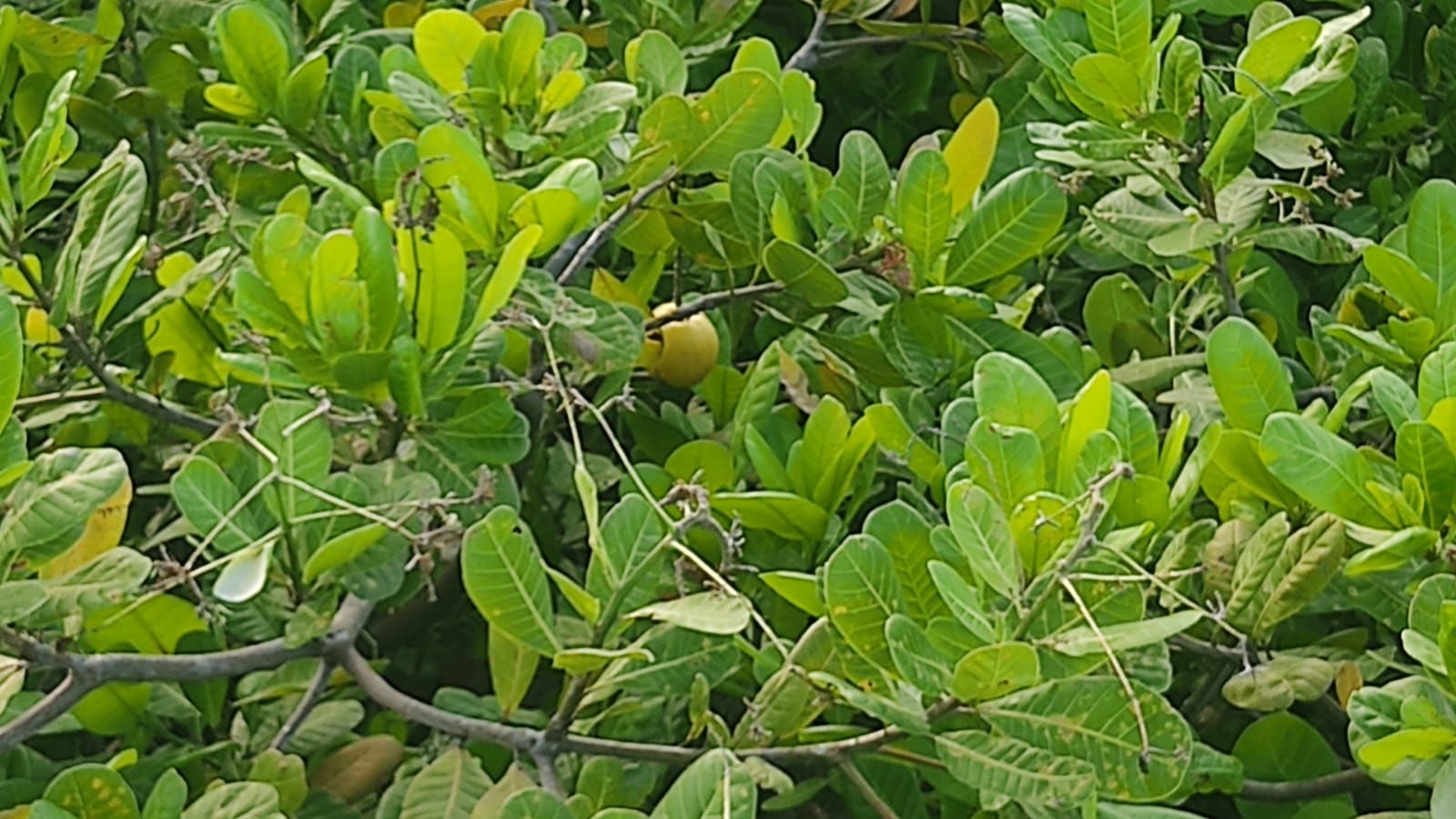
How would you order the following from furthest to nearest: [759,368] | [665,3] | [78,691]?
[665,3]
[759,368]
[78,691]

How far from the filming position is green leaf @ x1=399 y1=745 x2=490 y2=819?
86 cm

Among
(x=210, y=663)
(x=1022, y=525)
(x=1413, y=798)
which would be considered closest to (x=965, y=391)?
(x=1022, y=525)

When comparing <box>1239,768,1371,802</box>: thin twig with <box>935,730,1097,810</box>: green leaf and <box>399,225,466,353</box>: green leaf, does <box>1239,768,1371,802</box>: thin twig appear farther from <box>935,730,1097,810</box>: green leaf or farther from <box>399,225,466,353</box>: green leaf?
<box>399,225,466,353</box>: green leaf

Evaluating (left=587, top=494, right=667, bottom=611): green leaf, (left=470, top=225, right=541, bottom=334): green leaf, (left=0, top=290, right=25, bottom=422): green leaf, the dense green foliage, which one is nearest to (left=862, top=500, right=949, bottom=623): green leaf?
the dense green foliage

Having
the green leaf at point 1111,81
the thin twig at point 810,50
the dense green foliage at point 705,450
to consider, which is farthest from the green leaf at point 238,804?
the thin twig at point 810,50

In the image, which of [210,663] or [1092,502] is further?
[210,663]

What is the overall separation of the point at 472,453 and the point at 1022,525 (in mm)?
350

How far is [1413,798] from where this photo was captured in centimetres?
93

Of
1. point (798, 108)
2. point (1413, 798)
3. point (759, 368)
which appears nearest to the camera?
point (1413, 798)

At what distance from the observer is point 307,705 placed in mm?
944

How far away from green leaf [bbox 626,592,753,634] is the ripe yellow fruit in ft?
1.41

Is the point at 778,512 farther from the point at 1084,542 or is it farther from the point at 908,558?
the point at 1084,542

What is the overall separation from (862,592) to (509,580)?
→ 18 cm

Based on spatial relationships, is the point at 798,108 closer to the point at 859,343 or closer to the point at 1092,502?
the point at 859,343
